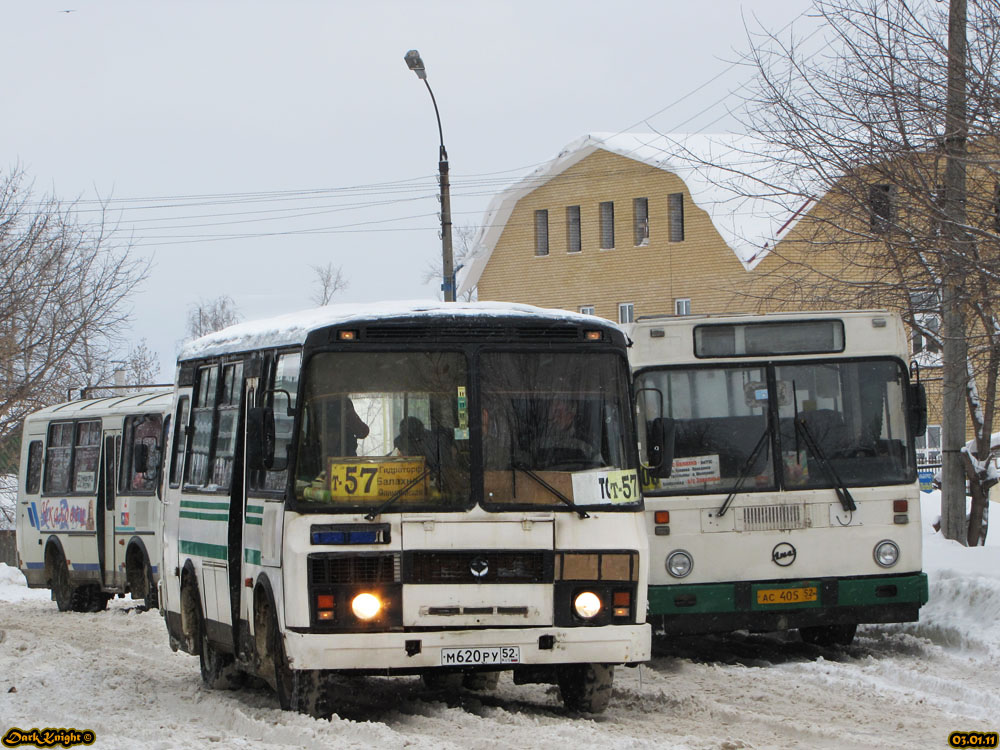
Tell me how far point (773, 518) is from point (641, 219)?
37755 millimetres

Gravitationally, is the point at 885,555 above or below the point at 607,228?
below

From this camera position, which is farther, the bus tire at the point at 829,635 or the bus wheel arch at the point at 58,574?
the bus wheel arch at the point at 58,574

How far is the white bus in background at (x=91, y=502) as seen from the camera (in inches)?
879

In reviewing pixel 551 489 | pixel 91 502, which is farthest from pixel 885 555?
pixel 91 502

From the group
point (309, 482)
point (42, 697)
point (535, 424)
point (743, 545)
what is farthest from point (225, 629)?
point (743, 545)

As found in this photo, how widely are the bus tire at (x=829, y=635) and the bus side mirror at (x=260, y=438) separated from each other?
5.83m

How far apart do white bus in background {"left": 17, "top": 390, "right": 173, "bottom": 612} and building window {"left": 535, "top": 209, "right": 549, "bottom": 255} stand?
93.6 ft

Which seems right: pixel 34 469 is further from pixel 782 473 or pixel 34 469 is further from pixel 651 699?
pixel 651 699

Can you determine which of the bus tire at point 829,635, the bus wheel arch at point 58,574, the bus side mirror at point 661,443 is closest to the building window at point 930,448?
the bus wheel arch at point 58,574

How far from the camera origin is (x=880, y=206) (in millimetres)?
15555

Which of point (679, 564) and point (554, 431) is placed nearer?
point (554, 431)

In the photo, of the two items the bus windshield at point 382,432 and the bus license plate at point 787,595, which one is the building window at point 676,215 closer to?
the bus license plate at point 787,595

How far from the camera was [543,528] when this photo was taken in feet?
33.3

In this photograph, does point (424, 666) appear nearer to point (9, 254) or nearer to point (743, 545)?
point (743, 545)
